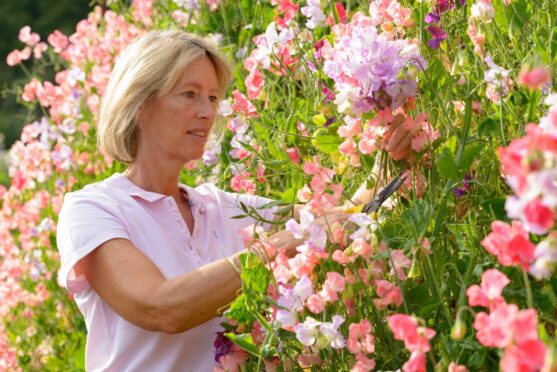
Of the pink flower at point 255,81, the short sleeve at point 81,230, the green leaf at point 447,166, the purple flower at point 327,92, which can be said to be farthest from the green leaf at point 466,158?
the short sleeve at point 81,230

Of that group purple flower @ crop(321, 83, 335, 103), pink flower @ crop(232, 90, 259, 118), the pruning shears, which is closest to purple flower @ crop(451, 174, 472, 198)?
the pruning shears

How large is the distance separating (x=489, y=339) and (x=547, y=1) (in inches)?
33.9

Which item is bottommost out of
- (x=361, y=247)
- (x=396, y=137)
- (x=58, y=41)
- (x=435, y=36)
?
(x=58, y=41)

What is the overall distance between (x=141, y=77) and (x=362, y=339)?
43.7 inches

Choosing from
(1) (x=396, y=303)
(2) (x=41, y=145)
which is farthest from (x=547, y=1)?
(2) (x=41, y=145)

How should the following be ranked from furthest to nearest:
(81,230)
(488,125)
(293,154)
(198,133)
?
(198,133) → (293,154) → (81,230) → (488,125)

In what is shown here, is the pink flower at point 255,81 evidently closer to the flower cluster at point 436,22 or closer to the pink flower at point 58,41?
the flower cluster at point 436,22

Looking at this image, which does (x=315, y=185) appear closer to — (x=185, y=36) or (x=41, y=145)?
(x=185, y=36)

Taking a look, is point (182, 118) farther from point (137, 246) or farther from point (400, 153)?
point (400, 153)

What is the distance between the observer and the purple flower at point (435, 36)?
1.80 metres

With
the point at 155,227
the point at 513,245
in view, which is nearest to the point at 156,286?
the point at 155,227

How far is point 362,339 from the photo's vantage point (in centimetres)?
144

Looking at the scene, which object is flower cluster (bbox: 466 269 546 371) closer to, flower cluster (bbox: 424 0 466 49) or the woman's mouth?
flower cluster (bbox: 424 0 466 49)

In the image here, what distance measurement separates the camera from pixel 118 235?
2.08 metres
